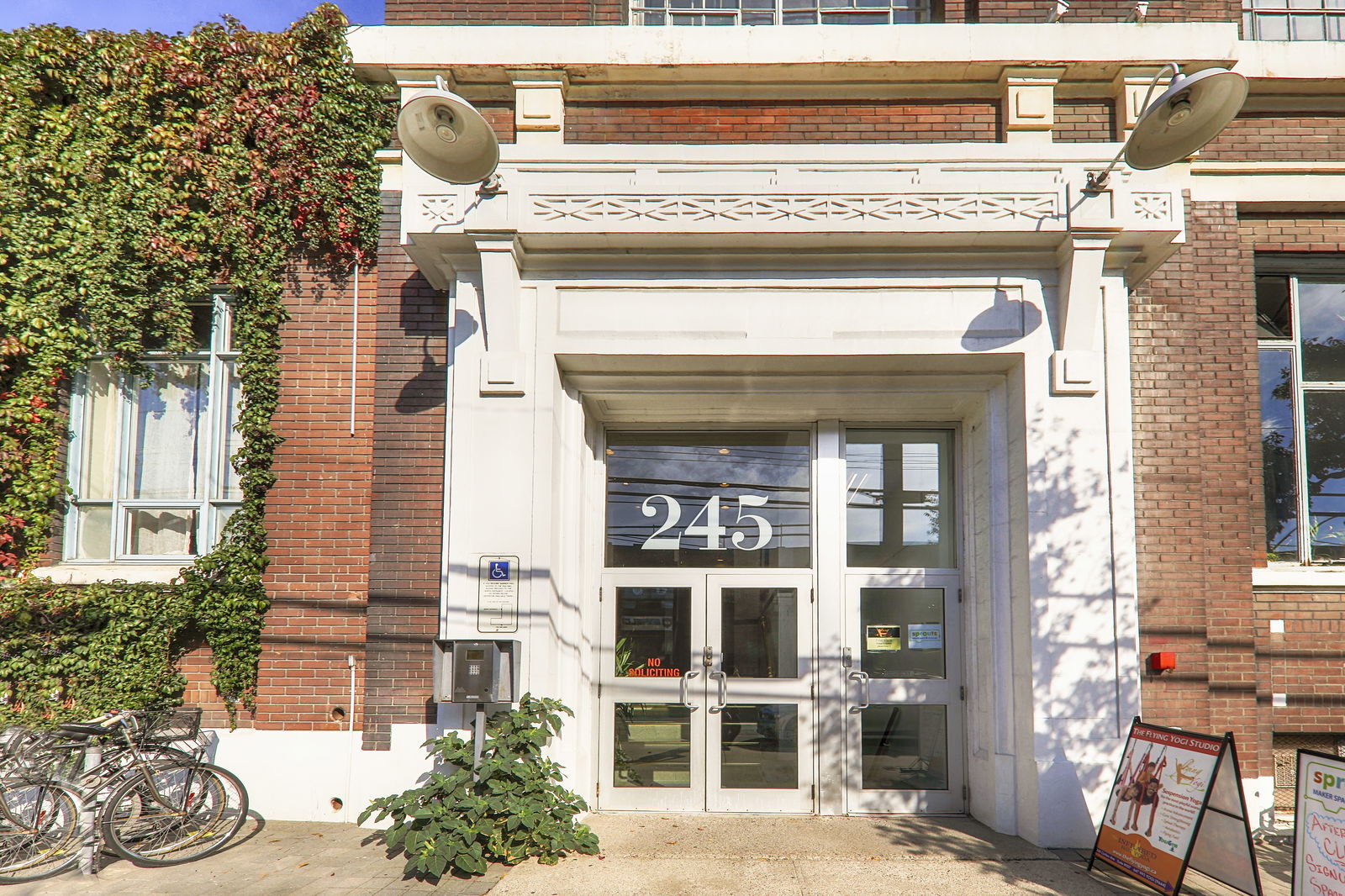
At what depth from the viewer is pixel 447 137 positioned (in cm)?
624

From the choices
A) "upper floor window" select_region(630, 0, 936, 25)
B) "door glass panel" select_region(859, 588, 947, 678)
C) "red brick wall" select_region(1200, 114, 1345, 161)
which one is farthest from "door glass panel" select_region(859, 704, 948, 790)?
"upper floor window" select_region(630, 0, 936, 25)

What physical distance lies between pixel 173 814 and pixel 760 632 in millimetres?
4809

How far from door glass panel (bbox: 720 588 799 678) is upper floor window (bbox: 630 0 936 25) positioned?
5.52 meters

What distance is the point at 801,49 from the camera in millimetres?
7730

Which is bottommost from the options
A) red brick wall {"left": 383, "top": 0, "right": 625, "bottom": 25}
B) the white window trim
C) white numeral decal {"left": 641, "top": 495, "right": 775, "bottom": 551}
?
the white window trim

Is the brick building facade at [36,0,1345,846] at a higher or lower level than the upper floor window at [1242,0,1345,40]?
lower

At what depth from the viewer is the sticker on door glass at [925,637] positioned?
317 inches

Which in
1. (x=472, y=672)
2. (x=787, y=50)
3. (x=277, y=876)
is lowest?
(x=277, y=876)

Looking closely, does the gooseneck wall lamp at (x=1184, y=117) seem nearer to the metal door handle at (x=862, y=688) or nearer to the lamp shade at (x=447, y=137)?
the lamp shade at (x=447, y=137)

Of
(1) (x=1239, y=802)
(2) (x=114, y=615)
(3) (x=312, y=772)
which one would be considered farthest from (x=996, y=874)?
(2) (x=114, y=615)

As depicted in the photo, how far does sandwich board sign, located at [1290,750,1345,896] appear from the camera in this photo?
5062 millimetres

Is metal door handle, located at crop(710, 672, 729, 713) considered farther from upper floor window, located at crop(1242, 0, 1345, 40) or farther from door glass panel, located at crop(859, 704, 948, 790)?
upper floor window, located at crop(1242, 0, 1345, 40)

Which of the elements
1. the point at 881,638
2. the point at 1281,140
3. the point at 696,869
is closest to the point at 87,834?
the point at 696,869

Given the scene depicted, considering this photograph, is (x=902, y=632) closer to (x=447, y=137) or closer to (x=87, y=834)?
(x=447, y=137)
